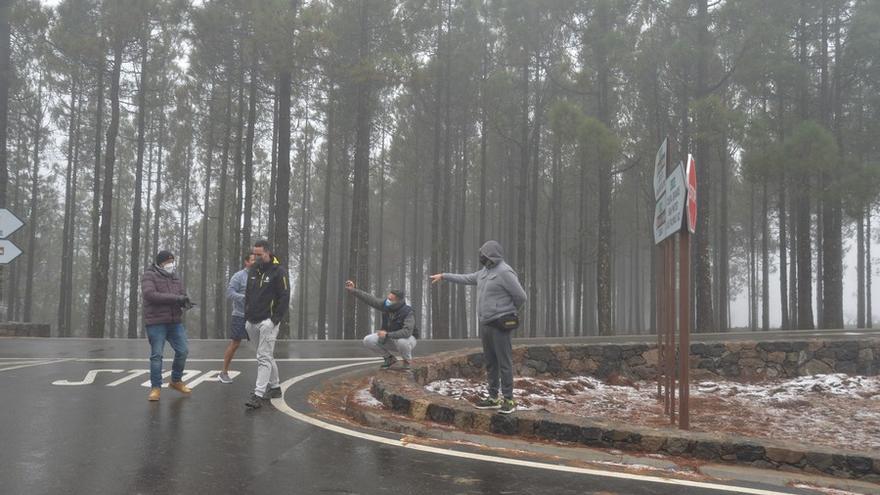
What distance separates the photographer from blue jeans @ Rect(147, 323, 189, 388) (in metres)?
7.75

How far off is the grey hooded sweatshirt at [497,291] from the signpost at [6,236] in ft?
44.4

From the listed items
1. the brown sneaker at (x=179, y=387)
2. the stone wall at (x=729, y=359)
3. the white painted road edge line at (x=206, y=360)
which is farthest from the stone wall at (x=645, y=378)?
the brown sneaker at (x=179, y=387)

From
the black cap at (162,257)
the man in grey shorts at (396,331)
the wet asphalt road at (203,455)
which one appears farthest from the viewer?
the man in grey shorts at (396,331)

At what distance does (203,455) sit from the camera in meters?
5.35

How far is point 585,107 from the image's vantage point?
3134 cm

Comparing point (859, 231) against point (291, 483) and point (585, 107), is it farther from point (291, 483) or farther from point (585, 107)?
point (291, 483)

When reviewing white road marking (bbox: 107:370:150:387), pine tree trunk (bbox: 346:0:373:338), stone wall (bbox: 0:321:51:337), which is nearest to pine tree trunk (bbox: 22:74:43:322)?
stone wall (bbox: 0:321:51:337)

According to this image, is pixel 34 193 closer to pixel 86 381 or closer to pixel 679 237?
pixel 86 381

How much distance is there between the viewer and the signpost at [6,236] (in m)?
16.0

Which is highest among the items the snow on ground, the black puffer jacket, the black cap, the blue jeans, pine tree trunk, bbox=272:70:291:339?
pine tree trunk, bbox=272:70:291:339

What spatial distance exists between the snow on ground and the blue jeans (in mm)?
3561

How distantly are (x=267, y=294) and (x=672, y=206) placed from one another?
15.4ft

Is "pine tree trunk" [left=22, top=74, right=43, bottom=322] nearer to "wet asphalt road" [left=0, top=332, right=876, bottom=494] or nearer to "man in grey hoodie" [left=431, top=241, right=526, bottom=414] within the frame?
"wet asphalt road" [left=0, top=332, right=876, bottom=494]

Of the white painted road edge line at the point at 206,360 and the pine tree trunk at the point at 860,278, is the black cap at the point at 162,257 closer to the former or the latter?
the white painted road edge line at the point at 206,360
